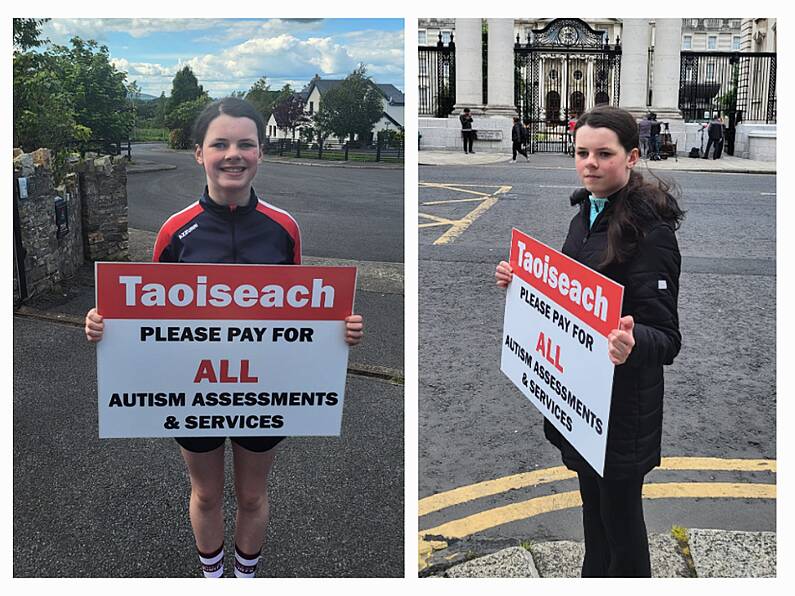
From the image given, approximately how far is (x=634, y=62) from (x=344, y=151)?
7.41 meters

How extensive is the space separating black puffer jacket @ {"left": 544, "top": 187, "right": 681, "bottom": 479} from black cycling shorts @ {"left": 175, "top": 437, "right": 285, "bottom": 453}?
1.05 m

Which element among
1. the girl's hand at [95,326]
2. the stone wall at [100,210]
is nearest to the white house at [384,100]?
the girl's hand at [95,326]

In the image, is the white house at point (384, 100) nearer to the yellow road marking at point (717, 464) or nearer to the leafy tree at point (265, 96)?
the leafy tree at point (265, 96)

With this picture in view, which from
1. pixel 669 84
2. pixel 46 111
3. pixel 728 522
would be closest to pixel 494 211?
pixel 669 84

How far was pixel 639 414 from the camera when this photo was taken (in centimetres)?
260

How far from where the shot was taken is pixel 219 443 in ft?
9.84

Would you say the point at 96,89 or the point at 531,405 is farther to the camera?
the point at 531,405

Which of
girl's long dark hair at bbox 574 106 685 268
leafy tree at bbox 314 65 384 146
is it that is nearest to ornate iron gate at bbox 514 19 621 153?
leafy tree at bbox 314 65 384 146

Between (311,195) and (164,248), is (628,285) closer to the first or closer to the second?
(164,248)

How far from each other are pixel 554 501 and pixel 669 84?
33.1 feet

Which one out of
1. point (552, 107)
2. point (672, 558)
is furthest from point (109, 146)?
point (552, 107)

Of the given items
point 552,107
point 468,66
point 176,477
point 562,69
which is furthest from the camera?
point 552,107

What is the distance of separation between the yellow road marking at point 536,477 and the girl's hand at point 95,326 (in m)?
1.69

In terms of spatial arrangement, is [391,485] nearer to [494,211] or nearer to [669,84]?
[494,211]
